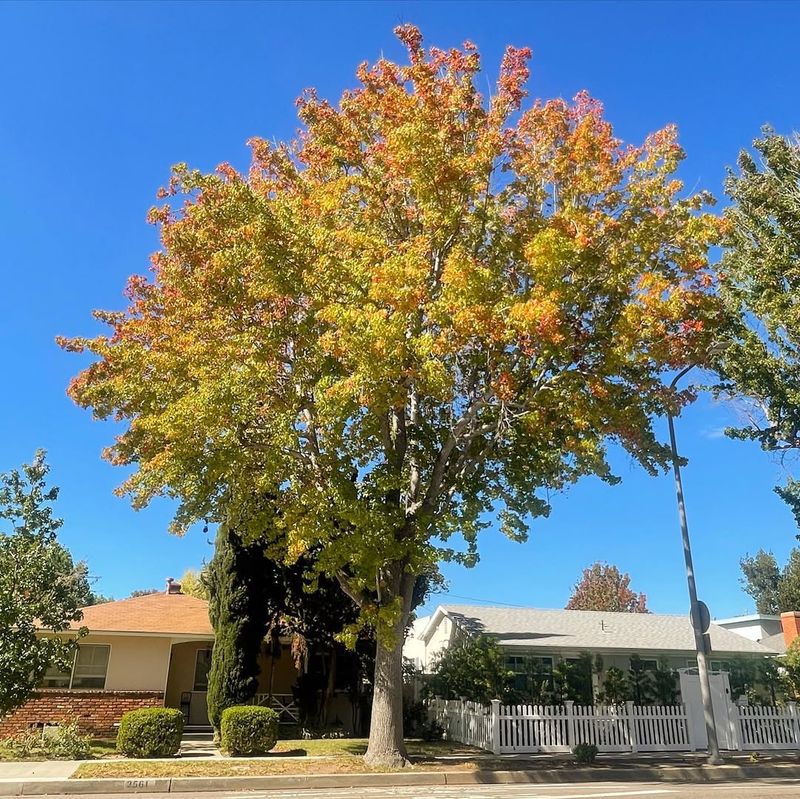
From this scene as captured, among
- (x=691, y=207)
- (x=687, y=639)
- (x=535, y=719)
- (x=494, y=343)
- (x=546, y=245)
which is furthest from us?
(x=687, y=639)

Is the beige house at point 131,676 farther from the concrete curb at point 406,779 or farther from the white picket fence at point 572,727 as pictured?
the concrete curb at point 406,779

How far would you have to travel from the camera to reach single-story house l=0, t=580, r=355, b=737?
2091cm

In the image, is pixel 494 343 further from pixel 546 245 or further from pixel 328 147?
pixel 328 147

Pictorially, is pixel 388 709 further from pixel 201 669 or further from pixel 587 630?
pixel 587 630

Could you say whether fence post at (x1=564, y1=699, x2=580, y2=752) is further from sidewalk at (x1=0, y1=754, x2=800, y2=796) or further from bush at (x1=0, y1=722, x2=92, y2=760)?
bush at (x1=0, y1=722, x2=92, y2=760)

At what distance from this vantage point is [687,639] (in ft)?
→ 89.9

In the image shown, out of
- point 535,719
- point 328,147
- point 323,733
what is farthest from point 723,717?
point 328,147

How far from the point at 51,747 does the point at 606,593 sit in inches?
2103

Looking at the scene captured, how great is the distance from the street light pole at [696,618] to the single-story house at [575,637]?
20.6 feet

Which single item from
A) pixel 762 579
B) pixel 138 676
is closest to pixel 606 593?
pixel 762 579

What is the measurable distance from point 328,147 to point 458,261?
5.05 m

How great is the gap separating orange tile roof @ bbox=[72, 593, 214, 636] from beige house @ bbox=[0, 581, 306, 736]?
0.03 meters

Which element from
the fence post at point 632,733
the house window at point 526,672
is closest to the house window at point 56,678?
the house window at point 526,672

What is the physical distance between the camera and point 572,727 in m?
18.9
